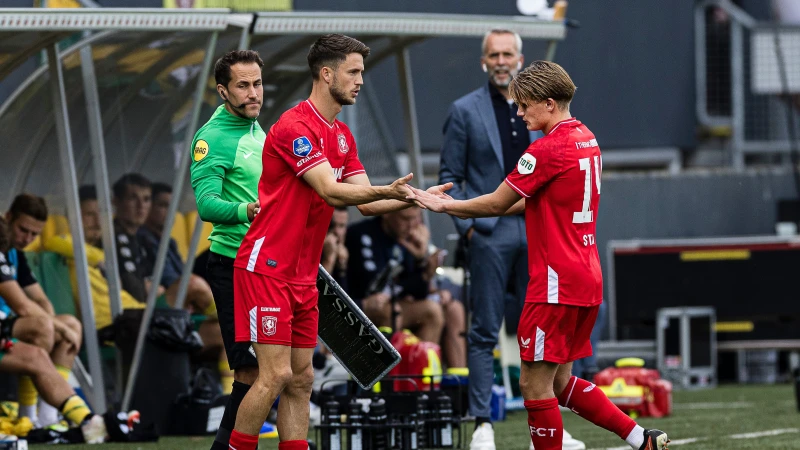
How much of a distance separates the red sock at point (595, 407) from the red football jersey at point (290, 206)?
124cm

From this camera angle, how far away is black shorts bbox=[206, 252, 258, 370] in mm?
6172

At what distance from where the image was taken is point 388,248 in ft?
39.1

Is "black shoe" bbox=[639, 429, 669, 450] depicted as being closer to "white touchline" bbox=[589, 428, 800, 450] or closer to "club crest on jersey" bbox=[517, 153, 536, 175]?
"club crest on jersey" bbox=[517, 153, 536, 175]

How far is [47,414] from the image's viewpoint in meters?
9.52

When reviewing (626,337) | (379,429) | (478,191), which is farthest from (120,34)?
(626,337)

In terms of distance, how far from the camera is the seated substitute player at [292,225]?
18.4ft

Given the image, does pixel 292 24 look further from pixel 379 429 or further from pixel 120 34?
pixel 379 429

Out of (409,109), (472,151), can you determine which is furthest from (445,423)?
(409,109)

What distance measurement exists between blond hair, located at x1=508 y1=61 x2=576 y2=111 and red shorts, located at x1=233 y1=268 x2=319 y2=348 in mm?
1193

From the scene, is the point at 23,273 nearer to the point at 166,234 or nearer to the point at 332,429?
the point at 166,234

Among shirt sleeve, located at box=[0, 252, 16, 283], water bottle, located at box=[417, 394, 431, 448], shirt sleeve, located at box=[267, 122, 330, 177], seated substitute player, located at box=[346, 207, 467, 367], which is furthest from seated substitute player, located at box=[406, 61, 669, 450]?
seated substitute player, located at box=[346, 207, 467, 367]

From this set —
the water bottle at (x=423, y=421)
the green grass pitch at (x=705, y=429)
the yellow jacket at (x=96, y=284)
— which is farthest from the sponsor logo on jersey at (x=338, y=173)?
the yellow jacket at (x=96, y=284)

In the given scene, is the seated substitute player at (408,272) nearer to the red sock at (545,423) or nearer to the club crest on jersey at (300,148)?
the red sock at (545,423)

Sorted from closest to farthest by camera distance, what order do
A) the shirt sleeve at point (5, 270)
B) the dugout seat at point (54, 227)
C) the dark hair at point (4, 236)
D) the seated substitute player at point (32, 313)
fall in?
the dark hair at point (4, 236), the shirt sleeve at point (5, 270), the seated substitute player at point (32, 313), the dugout seat at point (54, 227)
